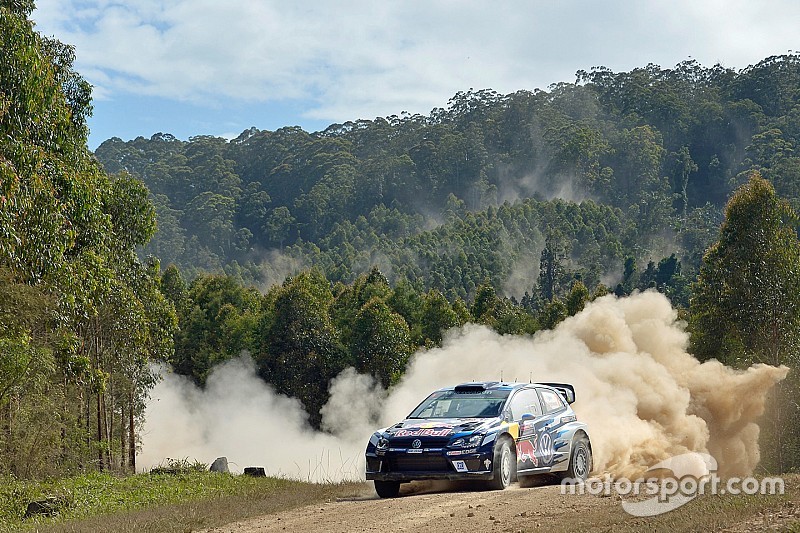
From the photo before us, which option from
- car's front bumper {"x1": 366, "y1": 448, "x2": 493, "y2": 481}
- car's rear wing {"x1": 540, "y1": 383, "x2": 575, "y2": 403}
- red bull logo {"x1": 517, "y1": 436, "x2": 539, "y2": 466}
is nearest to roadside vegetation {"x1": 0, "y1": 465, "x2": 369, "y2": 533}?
car's front bumper {"x1": 366, "y1": 448, "x2": 493, "y2": 481}

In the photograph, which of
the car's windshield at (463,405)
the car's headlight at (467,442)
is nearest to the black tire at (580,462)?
the car's windshield at (463,405)

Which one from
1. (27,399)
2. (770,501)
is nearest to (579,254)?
(27,399)

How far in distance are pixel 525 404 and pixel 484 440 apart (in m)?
1.72

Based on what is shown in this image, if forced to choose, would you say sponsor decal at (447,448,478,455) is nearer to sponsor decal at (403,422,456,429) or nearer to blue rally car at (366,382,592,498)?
blue rally car at (366,382,592,498)

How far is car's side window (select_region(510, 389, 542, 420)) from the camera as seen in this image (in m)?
15.5

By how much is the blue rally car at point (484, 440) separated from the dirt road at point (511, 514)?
35 centimetres

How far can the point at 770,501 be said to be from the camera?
1061 centimetres

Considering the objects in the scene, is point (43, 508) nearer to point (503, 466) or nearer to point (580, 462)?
point (503, 466)

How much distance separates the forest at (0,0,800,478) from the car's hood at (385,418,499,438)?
23.4ft

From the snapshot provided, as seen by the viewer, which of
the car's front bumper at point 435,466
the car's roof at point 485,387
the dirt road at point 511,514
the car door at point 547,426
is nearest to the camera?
the dirt road at point 511,514

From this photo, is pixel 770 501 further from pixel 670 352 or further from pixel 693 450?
pixel 670 352

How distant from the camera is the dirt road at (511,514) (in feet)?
33.0

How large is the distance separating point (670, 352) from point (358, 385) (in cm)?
2607

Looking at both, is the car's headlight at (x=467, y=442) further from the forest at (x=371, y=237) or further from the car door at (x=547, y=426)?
the forest at (x=371, y=237)
